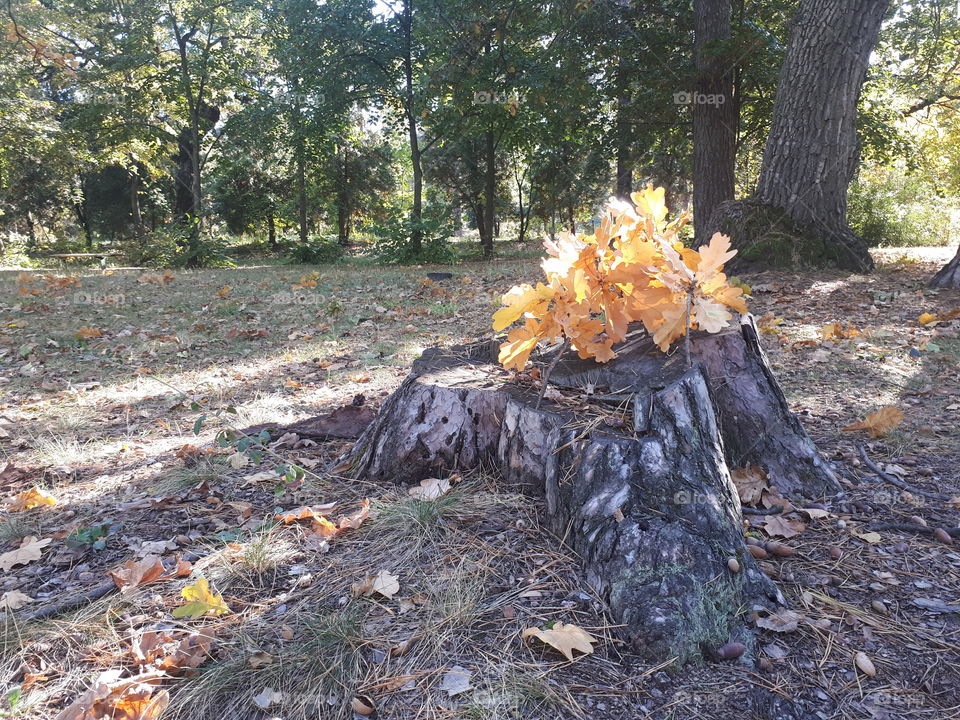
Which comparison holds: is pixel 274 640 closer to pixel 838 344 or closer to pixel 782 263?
pixel 838 344

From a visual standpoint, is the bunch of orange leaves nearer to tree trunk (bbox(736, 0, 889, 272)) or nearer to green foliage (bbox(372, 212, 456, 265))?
tree trunk (bbox(736, 0, 889, 272))

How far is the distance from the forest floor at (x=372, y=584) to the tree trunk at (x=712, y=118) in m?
5.44

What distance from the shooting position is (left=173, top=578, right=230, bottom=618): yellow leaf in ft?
5.09

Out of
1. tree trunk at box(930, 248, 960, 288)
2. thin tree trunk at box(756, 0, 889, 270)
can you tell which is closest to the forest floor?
tree trunk at box(930, 248, 960, 288)

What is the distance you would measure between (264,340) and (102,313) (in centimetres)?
248

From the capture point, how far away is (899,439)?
250 centimetres

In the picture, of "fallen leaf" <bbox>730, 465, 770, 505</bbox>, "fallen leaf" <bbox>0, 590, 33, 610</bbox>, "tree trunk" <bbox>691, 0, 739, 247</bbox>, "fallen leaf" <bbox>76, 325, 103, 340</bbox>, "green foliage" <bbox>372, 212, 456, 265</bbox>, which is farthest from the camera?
"green foliage" <bbox>372, 212, 456, 265</bbox>

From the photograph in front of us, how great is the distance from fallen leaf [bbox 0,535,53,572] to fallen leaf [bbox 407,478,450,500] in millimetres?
1253

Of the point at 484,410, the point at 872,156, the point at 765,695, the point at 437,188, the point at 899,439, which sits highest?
the point at 437,188

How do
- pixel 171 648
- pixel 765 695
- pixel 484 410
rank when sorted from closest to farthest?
pixel 765 695 → pixel 171 648 → pixel 484 410

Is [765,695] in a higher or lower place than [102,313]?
lower

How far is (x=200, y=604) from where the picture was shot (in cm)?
156

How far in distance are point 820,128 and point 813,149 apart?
0.21 meters

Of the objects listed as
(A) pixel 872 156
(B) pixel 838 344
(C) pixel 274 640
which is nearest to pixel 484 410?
(C) pixel 274 640
